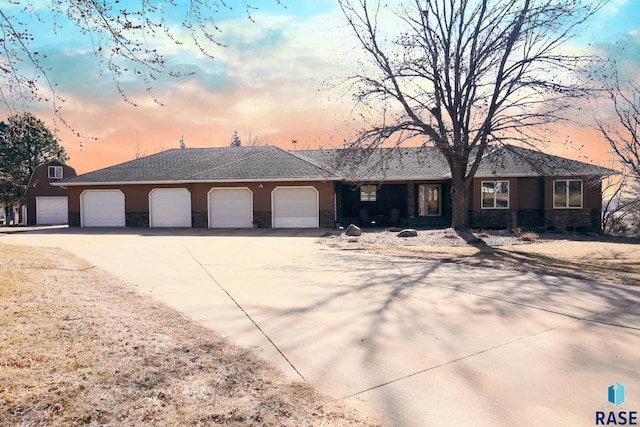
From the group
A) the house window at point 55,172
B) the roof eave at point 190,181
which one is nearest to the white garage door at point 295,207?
the roof eave at point 190,181

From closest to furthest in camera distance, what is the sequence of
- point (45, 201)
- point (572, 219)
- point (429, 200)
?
point (572, 219) → point (429, 200) → point (45, 201)

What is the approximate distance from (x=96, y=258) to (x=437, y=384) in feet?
32.2

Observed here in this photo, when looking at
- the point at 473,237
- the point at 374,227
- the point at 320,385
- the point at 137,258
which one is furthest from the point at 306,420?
the point at 374,227

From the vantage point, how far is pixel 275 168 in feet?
67.8

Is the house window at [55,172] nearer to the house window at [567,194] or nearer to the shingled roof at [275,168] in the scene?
the shingled roof at [275,168]

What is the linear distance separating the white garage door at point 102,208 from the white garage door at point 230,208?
539 centimetres

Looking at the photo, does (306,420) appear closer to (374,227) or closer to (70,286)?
(70,286)

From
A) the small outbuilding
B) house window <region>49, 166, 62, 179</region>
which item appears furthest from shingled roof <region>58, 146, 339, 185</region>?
house window <region>49, 166, 62, 179</region>

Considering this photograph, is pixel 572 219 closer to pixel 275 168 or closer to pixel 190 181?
pixel 275 168

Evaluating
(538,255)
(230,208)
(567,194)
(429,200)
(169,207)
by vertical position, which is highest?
(567,194)

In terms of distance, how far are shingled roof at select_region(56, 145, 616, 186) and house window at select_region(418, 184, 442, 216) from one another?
116cm

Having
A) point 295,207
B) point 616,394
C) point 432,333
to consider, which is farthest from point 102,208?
point 616,394

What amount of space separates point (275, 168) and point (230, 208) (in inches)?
126

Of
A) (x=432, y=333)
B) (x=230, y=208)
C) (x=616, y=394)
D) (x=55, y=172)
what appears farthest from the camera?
(x=55, y=172)
